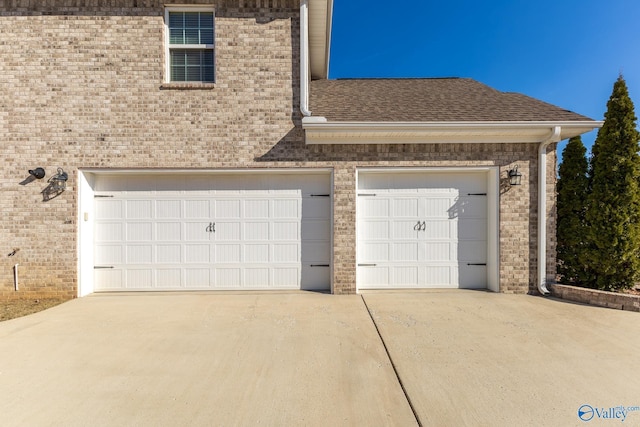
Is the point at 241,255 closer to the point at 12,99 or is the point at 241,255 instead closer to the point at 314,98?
the point at 314,98

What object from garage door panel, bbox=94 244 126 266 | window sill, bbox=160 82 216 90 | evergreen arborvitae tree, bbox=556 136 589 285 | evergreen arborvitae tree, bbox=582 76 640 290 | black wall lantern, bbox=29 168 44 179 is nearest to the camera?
evergreen arborvitae tree, bbox=582 76 640 290

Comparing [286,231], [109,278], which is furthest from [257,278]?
[109,278]

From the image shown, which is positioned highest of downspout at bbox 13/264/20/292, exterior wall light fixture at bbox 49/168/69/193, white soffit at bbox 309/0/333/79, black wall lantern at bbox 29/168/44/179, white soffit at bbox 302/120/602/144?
white soffit at bbox 309/0/333/79

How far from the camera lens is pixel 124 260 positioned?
231 inches

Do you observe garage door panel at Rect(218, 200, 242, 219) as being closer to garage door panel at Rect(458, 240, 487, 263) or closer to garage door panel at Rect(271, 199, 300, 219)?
garage door panel at Rect(271, 199, 300, 219)

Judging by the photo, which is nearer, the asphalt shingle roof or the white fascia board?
the white fascia board

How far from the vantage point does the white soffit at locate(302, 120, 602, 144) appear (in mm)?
5312

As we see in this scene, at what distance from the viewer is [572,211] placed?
5.82m

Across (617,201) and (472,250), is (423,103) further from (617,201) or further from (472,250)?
(617,201)

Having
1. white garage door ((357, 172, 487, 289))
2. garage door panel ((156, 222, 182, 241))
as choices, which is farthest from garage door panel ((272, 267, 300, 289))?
garage door panel ((156, 222, 182, 241))

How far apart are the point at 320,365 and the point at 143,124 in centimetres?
526

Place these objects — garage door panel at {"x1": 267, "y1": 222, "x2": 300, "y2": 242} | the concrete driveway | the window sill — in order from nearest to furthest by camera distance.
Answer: the concrete driveway → the window sill → garage door panel at {"x1": 267, "y1": 222, "x2": 300, "y2": 242}

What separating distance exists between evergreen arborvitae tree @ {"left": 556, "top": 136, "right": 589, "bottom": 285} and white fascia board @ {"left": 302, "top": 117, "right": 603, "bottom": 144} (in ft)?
1.90

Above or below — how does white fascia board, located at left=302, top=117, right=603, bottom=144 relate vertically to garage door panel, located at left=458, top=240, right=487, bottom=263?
above
